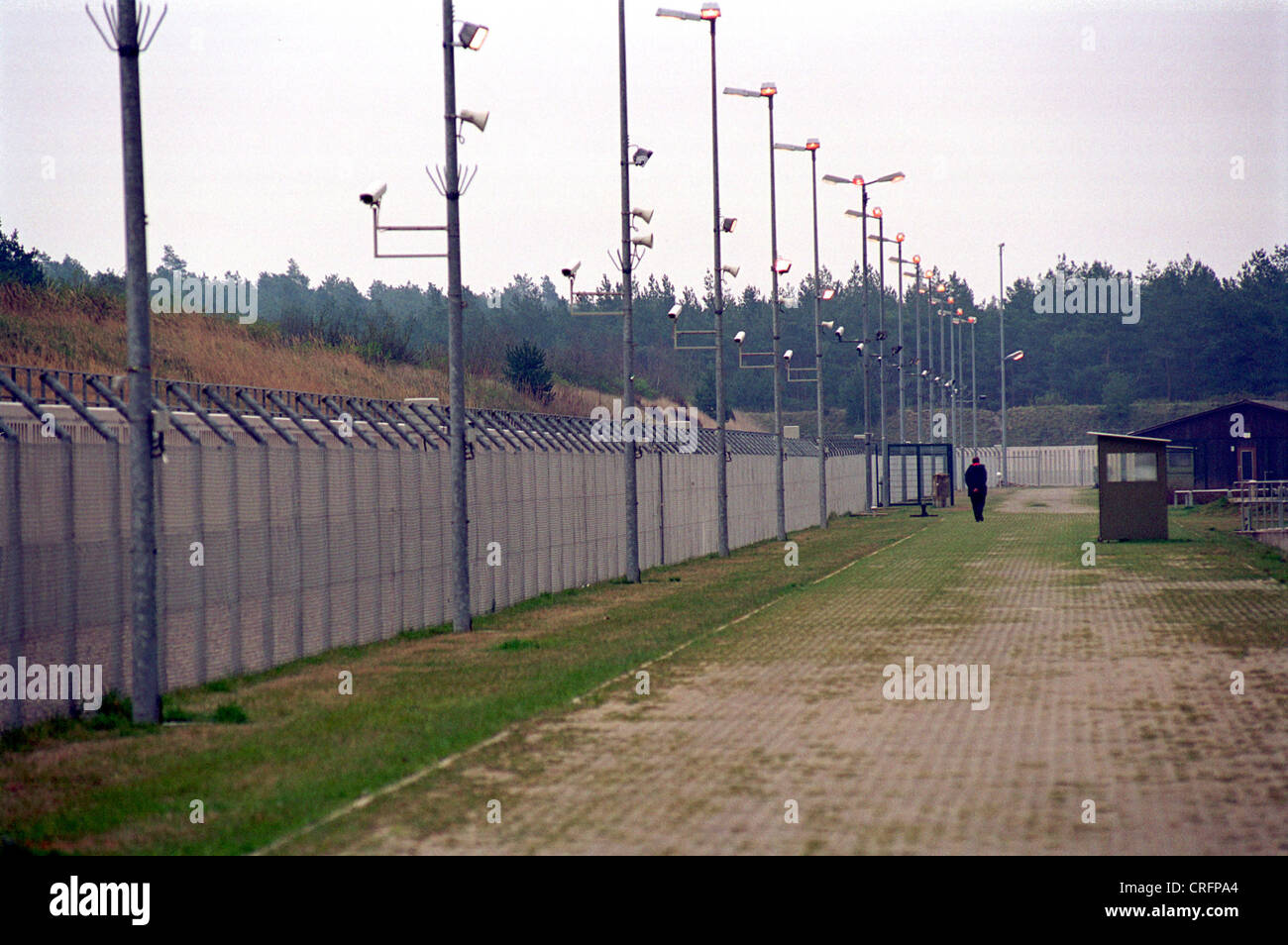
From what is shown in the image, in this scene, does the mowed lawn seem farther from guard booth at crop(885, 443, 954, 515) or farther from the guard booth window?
guard booth at crop(885, 443, 954, 515)

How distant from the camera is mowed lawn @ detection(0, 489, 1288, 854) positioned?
9031 millimetres

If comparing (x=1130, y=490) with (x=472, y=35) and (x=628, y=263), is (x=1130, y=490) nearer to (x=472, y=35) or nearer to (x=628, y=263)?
(x=628, y=263)

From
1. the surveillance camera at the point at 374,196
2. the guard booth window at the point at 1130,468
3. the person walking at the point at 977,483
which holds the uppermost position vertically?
the surveillance camera at the point at 374,196

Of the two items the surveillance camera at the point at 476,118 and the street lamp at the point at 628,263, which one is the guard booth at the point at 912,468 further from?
the surveillance camera at the point at 476,118

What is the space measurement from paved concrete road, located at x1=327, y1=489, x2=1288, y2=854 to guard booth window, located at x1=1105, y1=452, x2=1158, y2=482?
17.2m

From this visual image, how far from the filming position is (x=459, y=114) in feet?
66.7

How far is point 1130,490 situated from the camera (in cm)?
3859

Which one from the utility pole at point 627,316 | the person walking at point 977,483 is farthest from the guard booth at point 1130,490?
the utility pole at point 627,316

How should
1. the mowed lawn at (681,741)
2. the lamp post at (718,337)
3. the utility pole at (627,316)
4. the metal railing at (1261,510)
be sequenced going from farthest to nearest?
the metal railing at (1261,510) → the lamp post at (718,337) → the utility pole at (627,316) → the mowed lawn at (681,741)

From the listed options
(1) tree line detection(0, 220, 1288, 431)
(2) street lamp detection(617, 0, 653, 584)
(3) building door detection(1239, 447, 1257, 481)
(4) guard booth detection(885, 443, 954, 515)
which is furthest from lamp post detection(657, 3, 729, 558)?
(1) tree line detection(0, 220, 1288, 431)

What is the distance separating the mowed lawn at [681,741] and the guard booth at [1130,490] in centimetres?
1523

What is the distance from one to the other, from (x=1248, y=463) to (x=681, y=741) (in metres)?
66.4

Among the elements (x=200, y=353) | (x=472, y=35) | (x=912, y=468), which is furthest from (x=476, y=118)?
(x=912, y=468)

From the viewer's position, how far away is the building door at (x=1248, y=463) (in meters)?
69.9
